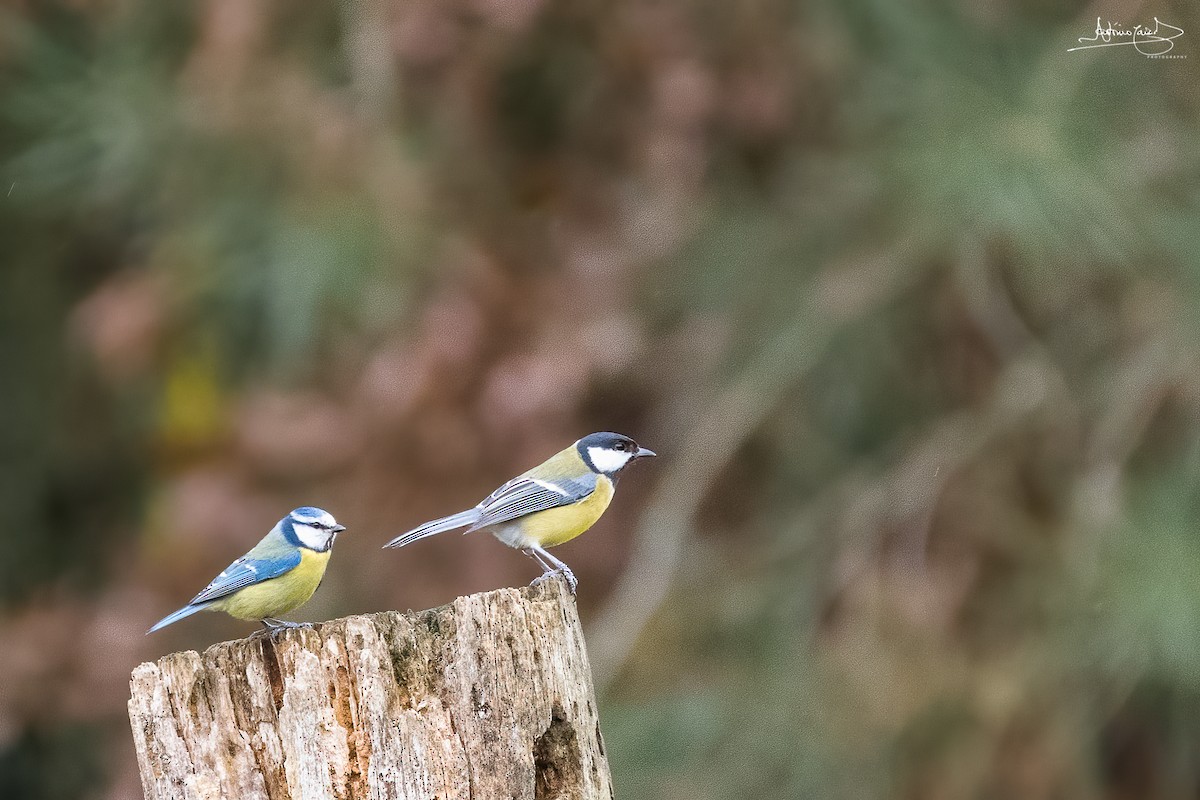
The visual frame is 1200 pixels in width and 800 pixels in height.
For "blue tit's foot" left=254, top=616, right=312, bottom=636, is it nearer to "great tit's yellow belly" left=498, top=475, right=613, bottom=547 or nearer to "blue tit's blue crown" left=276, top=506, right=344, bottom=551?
"blue tit's blue crown" left=276, top=506, right=344, bottom=551

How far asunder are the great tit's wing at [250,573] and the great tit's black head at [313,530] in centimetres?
3

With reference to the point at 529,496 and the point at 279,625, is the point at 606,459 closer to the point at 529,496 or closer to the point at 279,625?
the point at 529,496

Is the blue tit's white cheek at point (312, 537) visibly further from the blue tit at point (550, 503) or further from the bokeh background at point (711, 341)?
the bokeh background at point (711, 341)

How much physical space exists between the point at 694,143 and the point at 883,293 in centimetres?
109

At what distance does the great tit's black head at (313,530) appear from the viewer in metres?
2.77

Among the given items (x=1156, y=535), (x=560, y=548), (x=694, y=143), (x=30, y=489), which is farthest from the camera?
(x=30, y=489)

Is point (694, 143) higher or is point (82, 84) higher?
point (82, 84)

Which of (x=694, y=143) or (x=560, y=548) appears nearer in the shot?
(x=560, y=548)

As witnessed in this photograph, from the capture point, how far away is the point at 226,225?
598 centimetres

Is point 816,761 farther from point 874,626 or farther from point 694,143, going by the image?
point 694,143

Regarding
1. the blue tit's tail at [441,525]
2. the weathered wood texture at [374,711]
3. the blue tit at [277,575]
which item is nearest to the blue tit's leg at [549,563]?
the blue tit's tail at [441,525]

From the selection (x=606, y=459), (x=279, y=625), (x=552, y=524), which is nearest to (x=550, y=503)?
(x=552, y=524)

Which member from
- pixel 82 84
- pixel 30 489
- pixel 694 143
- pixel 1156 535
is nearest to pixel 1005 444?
pixel 1156 535

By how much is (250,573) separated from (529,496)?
1.95 feet
